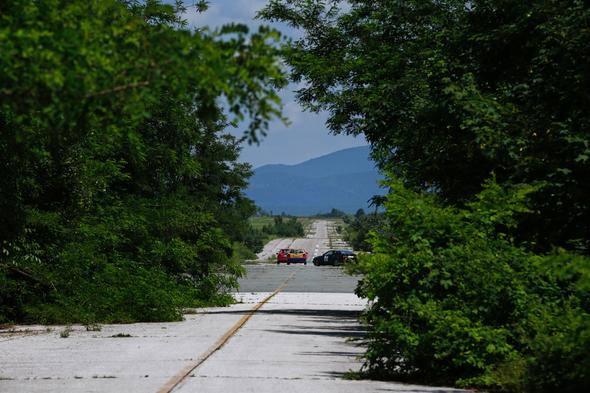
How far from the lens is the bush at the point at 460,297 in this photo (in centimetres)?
1337

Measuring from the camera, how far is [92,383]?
12812 mm

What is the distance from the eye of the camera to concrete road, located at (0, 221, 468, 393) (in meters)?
12.7

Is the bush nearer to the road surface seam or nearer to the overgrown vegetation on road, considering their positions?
the overgrown vegetation on road

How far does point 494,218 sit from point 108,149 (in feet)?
52.8

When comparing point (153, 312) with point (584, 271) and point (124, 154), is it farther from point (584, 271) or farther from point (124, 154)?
point (584, 271)

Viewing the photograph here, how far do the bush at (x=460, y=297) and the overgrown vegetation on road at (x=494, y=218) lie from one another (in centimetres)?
2

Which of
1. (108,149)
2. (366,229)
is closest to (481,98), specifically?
(108,149)

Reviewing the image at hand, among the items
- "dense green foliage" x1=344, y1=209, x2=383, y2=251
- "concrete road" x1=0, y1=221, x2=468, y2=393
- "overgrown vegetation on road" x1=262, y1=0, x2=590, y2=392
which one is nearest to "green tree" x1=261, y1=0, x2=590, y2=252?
"overgrown vegetation on road" x1=262, y1=0, x2=590, y2=392

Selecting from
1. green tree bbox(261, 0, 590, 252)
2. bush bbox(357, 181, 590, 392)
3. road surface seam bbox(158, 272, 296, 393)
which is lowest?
road surface seam bbox(158, 272, 296, 393)

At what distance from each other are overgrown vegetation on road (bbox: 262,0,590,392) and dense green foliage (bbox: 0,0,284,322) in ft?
13.0

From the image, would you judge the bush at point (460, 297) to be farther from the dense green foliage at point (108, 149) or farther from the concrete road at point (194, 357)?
the dense green foliage at point (108, 149)

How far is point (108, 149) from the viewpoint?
28656 mm

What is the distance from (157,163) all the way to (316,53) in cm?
708

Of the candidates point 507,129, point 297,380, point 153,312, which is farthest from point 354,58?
point 297,380
